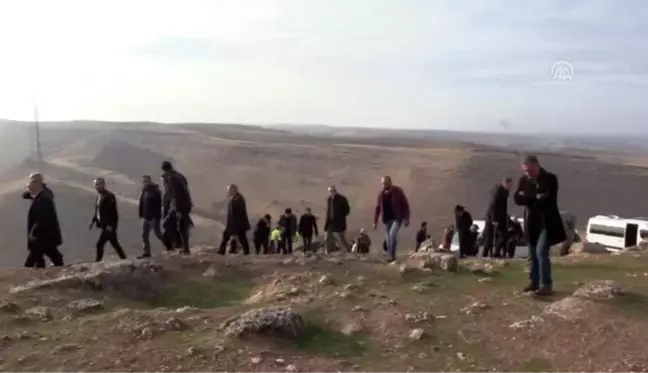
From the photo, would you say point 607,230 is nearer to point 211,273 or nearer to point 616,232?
point 616,232

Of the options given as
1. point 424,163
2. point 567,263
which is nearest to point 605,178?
point 424,163

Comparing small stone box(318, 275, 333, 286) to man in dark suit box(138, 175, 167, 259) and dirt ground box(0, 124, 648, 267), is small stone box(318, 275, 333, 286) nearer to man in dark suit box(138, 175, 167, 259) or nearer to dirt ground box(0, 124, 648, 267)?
man in dark suit box(138, 175, 167, 259)

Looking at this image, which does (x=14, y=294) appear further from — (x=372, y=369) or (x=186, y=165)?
(x=186, y=165)

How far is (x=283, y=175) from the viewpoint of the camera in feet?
176

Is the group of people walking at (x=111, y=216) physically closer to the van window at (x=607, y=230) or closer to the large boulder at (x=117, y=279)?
the large boulder at (x=117, y=279)

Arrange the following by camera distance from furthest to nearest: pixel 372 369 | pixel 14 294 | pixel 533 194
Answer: pixel 14 294, pixel 533 194, pixel 372 369

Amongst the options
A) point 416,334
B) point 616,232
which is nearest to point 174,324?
point 416,334

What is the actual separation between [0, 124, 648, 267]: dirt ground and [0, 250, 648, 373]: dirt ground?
16628mm

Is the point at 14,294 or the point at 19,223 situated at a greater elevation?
the point at 14,294

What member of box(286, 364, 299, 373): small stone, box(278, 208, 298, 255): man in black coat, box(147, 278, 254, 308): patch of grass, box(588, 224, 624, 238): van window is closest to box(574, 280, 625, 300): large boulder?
box(286, 364, 299, 373): small stone

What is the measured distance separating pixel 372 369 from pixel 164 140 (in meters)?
74.1

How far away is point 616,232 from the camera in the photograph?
23.0 metres

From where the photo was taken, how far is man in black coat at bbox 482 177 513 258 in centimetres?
1295

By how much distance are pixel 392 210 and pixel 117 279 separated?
4509mm
